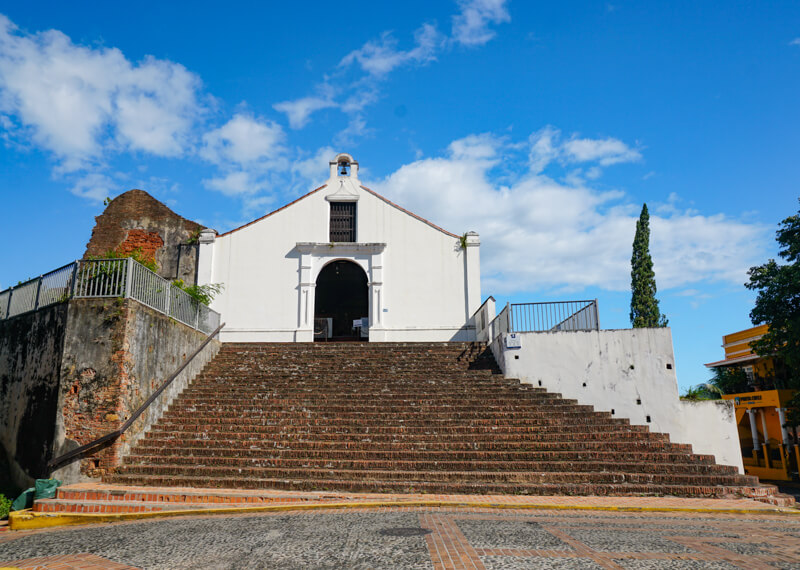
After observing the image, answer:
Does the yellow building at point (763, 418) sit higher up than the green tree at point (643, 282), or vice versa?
the green tree at point (643, 282)

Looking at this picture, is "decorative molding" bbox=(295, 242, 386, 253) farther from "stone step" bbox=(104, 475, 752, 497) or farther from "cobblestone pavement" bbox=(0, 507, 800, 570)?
"cobblestone pavement" bbox=(0, 507, 800, 570)

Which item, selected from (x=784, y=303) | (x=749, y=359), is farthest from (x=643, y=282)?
(x=784, y=303)

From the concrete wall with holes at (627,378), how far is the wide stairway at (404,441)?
56 centimetres

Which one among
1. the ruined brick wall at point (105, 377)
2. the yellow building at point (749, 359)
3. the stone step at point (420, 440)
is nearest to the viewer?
the ruined brick wall at point (105, 377)

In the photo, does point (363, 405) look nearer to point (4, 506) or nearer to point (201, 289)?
point (4, 506)

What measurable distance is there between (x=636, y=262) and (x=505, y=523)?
1045 inches

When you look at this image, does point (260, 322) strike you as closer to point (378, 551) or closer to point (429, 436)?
point (429, 436)

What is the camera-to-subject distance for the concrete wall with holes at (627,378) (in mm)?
12211

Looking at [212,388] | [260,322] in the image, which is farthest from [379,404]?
[260,322]

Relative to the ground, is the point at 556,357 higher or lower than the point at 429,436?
higher

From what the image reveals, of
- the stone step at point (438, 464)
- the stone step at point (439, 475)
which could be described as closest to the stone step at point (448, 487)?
the stone step at point (439, 475)

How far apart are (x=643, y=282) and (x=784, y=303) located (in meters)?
12.2

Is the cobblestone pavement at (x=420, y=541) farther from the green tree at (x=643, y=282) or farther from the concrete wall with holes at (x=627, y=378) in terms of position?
the green tree at (x=643, y=282)

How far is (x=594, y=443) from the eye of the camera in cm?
1048
